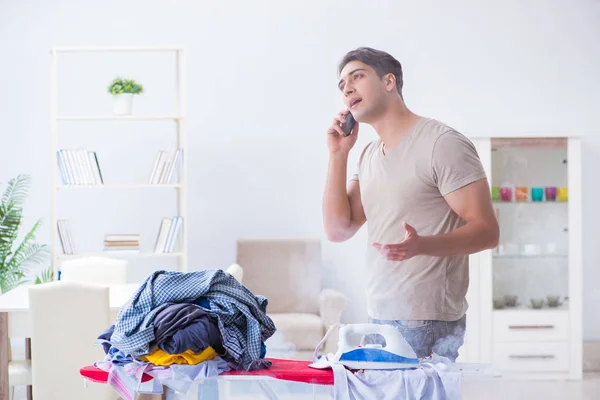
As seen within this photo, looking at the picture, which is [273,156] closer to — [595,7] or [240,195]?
[240,195]

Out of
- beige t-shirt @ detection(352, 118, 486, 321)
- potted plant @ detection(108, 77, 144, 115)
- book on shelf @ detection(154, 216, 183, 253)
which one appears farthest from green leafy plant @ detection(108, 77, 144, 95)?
beige t-shirt @ detection(352, 118, 486, 321)

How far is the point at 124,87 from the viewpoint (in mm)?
4289

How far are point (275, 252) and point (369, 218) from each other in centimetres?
214

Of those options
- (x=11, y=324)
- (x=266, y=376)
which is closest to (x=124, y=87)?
(x=11, y=324)

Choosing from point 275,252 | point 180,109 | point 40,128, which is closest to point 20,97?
point 40,128

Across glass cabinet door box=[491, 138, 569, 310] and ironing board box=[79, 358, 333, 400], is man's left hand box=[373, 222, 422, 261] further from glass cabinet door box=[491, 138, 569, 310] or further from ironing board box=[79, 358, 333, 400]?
glass cabinet door box=[491, 138, 569, 310]

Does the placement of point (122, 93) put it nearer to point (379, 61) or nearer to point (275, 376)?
point (379, 61)

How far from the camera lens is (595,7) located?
4.64m

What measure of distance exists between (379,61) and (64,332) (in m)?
1.47

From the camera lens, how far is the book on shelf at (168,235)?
4336 mm

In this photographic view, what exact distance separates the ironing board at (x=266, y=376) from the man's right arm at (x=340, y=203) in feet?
2.12

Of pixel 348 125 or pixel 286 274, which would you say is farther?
pixel 286 274

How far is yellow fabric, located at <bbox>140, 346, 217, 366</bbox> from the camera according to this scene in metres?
1.84

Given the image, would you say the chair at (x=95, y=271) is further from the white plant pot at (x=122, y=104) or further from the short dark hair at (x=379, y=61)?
the short dark hair at (x=379, y=61)
